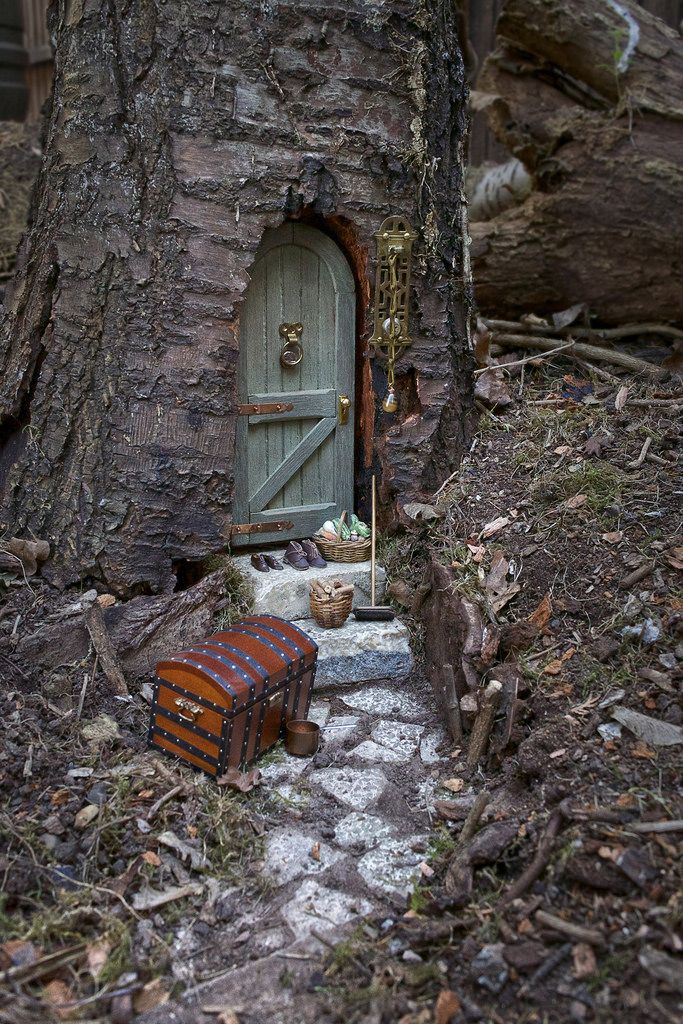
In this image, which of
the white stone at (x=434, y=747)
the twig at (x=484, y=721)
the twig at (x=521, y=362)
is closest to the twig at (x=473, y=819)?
the twig at (x=484, y=721)

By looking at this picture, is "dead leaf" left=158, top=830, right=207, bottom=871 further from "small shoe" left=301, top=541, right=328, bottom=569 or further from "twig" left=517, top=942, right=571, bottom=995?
"small shoe" left=301, top=541, right=328, bottom=569

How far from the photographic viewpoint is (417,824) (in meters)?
4.12

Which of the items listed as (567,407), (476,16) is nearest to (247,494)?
(567,407)

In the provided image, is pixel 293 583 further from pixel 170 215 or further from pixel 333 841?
pixel 170 215

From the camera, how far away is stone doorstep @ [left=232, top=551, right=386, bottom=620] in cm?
527

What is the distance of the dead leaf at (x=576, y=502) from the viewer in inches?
198

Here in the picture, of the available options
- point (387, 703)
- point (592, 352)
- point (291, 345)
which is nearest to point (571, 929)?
point (387, 703)

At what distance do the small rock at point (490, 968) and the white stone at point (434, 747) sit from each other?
1384mm

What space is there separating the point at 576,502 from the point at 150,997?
3.13 metres

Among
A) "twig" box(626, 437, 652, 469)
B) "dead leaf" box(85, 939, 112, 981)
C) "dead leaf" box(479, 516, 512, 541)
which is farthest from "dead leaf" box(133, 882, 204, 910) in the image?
"twig" box(626, 437, 652, 469)

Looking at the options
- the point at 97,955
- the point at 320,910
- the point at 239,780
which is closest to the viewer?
the point at 97,955

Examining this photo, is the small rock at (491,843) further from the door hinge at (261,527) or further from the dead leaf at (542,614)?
the door hinge at (261,527)

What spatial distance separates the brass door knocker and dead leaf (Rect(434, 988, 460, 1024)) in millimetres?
3453

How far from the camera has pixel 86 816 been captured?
3.92 meters
